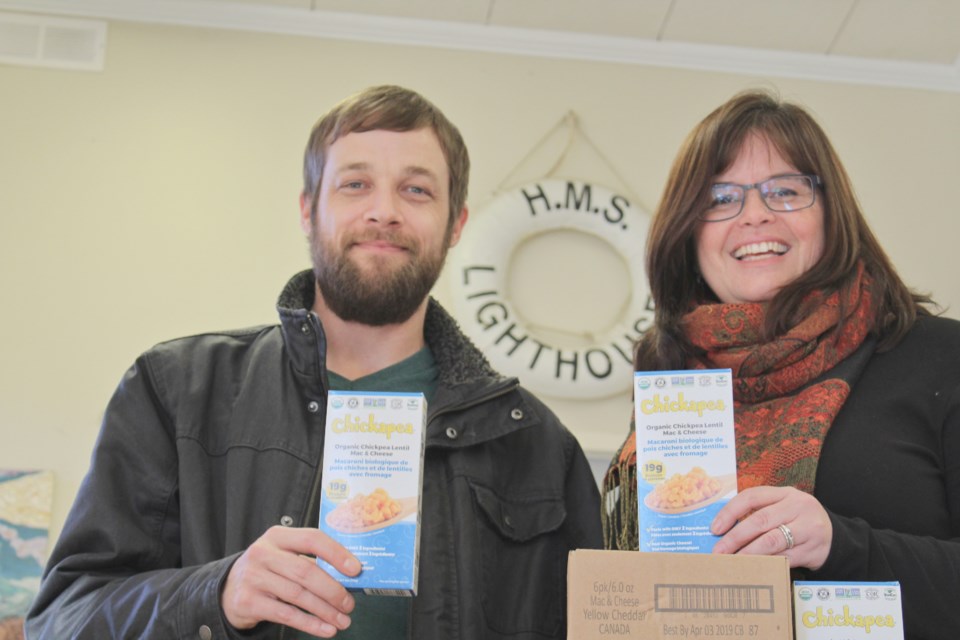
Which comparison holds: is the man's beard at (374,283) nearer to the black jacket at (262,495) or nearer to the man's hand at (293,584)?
the black jacket at (262,495)

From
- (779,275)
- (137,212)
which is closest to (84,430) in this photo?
(137,212)

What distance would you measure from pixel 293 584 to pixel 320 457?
1.00 ft

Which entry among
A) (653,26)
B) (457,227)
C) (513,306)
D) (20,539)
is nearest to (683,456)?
(457,227)

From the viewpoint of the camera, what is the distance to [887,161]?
3.43m

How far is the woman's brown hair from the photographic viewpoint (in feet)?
4.95

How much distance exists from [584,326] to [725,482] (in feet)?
6.51

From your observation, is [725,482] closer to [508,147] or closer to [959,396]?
[959,396]

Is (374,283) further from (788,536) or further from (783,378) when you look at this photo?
(788,536)

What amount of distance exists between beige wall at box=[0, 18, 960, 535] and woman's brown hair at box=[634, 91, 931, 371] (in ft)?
4.55

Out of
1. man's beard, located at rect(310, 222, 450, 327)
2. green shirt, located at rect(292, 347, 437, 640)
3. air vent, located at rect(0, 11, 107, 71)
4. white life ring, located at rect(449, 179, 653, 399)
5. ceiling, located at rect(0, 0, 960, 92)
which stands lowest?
green shirt, located at rect(292, 347, 437, 640)

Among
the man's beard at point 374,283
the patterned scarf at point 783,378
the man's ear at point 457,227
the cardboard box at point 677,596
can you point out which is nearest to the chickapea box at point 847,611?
the cardboard box at point 677,596

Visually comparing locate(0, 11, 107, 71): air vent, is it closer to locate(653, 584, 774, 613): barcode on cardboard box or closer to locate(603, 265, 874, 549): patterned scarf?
locate(603, 265, 874, 549): patterned scarf

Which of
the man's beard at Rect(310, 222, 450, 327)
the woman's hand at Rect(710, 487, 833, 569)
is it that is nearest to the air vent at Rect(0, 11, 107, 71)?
the man's beard at Rect(310, 222, 450, 327)

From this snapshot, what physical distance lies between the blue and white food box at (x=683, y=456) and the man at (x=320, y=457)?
1.09 feet
